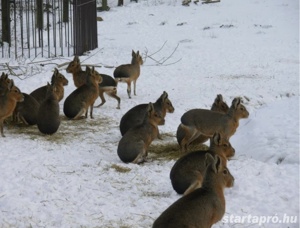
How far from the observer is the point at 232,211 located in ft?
21.1

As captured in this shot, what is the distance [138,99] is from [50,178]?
246 inches

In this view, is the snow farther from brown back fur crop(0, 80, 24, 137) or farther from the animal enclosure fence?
the animal enclosure fence

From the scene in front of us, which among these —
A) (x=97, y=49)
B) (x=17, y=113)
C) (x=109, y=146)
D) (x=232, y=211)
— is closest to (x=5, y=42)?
(x=97, y=49)

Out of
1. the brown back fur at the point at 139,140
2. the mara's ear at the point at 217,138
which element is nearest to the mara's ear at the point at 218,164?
the mara's ear at the point at 217,138

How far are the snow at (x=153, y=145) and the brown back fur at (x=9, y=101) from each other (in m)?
0.42

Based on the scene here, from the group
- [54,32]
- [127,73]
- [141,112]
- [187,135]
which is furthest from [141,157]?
[54,32]

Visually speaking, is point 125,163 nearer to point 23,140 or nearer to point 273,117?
point 23,140

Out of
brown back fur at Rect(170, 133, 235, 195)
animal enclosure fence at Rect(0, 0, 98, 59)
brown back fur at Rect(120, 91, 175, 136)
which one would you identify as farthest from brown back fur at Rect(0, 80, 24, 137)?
animal enclosure fence at Rect(0, 0, 98, 59)

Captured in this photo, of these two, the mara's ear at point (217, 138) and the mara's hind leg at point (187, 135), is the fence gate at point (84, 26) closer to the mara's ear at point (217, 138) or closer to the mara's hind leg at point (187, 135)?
the mara's hind leg at point (187, 135)

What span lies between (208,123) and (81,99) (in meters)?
3.20

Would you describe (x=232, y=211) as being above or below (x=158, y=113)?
below

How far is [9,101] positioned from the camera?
31.1ft

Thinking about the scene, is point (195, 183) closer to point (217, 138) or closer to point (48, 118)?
point (217, 138)

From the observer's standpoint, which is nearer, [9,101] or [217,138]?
[217,138]
